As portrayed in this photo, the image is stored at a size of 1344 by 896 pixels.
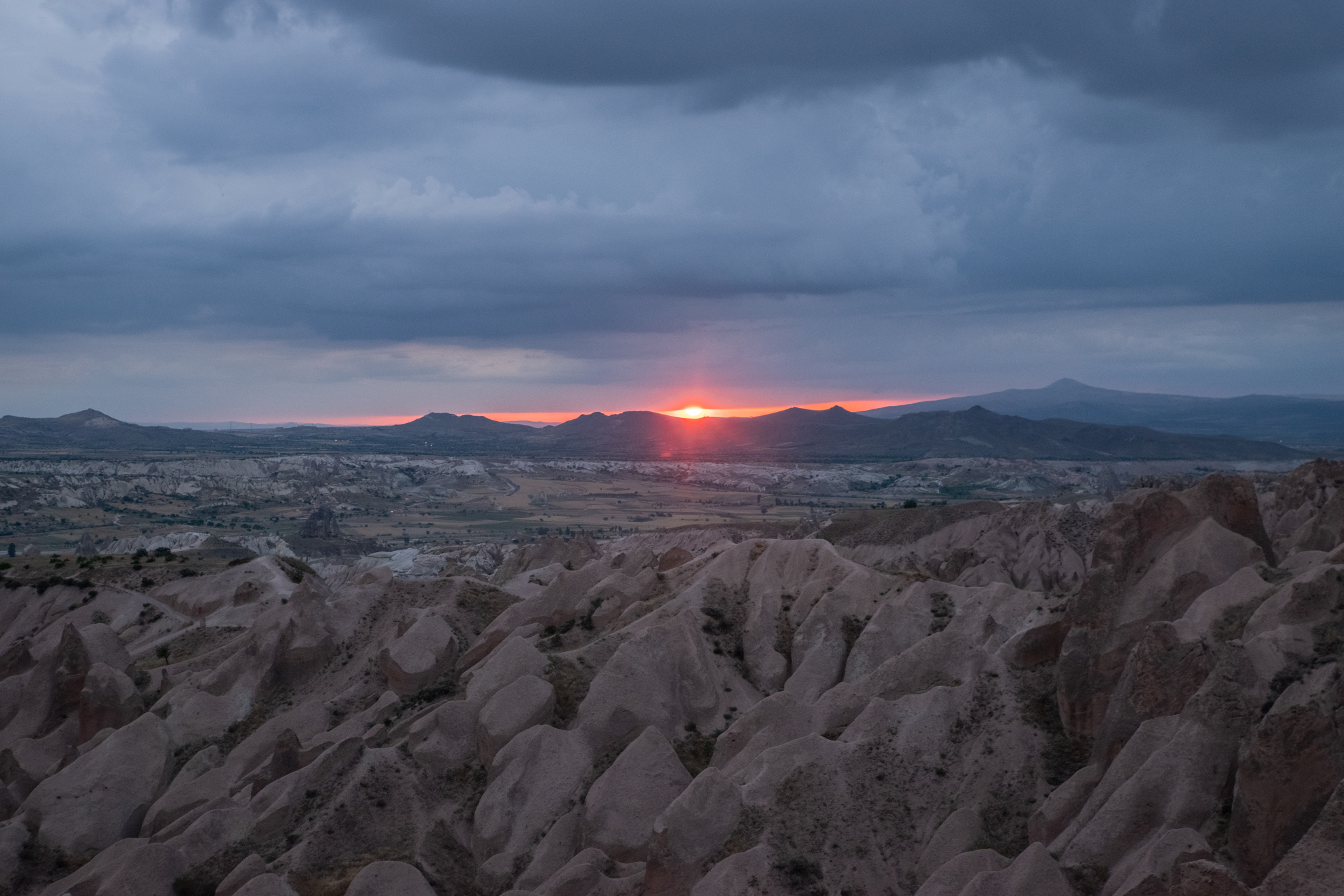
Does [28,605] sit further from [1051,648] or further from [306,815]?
[1051,648]

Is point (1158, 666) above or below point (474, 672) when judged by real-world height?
above

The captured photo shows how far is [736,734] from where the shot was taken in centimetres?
3875

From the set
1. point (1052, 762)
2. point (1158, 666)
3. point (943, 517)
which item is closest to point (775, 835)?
point (1052, 762)

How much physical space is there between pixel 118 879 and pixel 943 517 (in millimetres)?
79926

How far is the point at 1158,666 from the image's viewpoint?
30703 mm

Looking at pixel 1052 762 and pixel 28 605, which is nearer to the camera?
pixel 1052 762

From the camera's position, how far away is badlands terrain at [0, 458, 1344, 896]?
2728 centimetres

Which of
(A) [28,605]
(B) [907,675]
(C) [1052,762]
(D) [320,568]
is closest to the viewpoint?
(C) [1052,762]

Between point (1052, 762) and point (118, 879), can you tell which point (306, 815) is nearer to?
point (118, 879)

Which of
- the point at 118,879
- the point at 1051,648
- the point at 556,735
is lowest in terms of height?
the point at 118,879

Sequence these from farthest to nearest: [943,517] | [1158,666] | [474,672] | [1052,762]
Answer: [943,517] → [474,672] → [1052,762] → [1158,666]

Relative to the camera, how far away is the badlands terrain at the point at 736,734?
27281mm

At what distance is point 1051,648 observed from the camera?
1537 inches

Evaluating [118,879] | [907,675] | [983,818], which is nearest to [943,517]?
[907,675]
